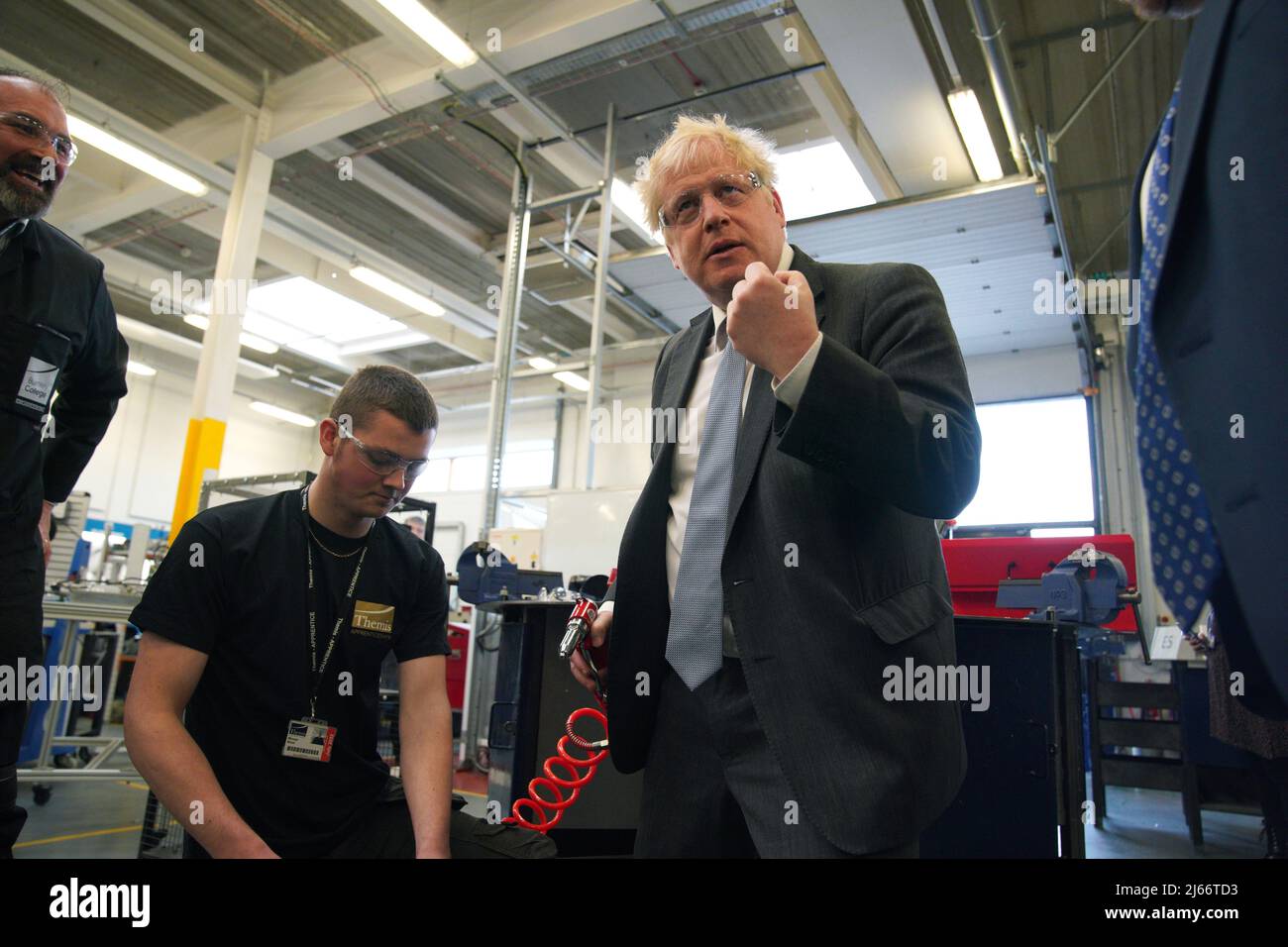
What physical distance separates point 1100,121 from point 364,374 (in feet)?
23.8

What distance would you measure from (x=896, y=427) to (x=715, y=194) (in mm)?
542

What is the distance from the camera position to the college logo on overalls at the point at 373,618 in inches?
61.3

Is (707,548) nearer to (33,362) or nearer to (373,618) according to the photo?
(373,618)

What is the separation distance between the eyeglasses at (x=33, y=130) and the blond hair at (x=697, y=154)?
104 centimetres

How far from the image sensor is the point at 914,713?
0.86 meters

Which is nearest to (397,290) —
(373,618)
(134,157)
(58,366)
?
(134,157)

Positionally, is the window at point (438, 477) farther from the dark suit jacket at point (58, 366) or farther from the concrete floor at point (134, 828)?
the dark suit jacket at point (58, 366)

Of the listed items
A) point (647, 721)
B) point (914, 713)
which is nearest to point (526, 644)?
point (647, 721)

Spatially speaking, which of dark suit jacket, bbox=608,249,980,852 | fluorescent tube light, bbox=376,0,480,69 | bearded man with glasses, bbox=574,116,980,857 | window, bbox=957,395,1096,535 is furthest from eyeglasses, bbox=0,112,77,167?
window, bbox=957,395,1096,535

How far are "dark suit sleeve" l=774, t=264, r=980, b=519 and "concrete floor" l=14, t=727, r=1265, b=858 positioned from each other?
338cm

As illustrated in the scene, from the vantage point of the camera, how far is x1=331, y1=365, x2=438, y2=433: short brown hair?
164 cm

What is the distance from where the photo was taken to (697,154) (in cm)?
122

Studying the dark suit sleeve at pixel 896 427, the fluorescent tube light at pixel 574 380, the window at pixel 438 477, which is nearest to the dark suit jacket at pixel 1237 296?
the dark suit sleeve at pixel 896 427

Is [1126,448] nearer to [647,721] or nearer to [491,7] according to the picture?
[491,7]
